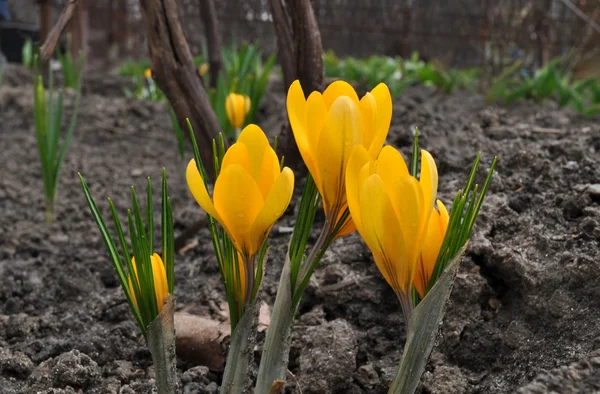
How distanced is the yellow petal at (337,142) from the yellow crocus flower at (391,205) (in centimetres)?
3

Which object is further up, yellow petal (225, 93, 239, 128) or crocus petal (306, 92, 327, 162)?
crocus petal (306, 92, 327, 162)

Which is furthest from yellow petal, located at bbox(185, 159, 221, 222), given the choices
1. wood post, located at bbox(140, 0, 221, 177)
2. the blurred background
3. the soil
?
the blurred background

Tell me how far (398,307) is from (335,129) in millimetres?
603

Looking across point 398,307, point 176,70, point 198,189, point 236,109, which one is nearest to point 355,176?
point 198,189

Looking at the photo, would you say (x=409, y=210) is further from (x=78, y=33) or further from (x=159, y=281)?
(x=78, y=33)

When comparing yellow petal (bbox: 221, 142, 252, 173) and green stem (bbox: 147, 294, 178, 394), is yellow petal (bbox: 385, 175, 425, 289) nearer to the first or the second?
yellow petal (bbox: 221, 142, 252, 173)

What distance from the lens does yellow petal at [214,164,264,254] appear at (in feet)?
2.47

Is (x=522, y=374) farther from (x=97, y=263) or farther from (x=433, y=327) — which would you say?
(x=97, y=263)

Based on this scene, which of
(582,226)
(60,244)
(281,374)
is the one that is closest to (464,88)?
(60,244)

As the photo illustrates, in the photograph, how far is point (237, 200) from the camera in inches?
30.0

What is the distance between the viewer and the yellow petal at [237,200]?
0.75 meters

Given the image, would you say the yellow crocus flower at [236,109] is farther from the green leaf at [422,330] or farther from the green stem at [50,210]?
the green leaf at [422,330]

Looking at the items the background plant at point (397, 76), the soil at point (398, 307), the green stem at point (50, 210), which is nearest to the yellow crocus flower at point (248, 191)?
the soil at point (398, 307)

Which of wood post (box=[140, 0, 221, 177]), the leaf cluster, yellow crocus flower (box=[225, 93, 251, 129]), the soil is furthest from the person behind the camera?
yellow crocus flower (box=[225, 93, 251, 129])
